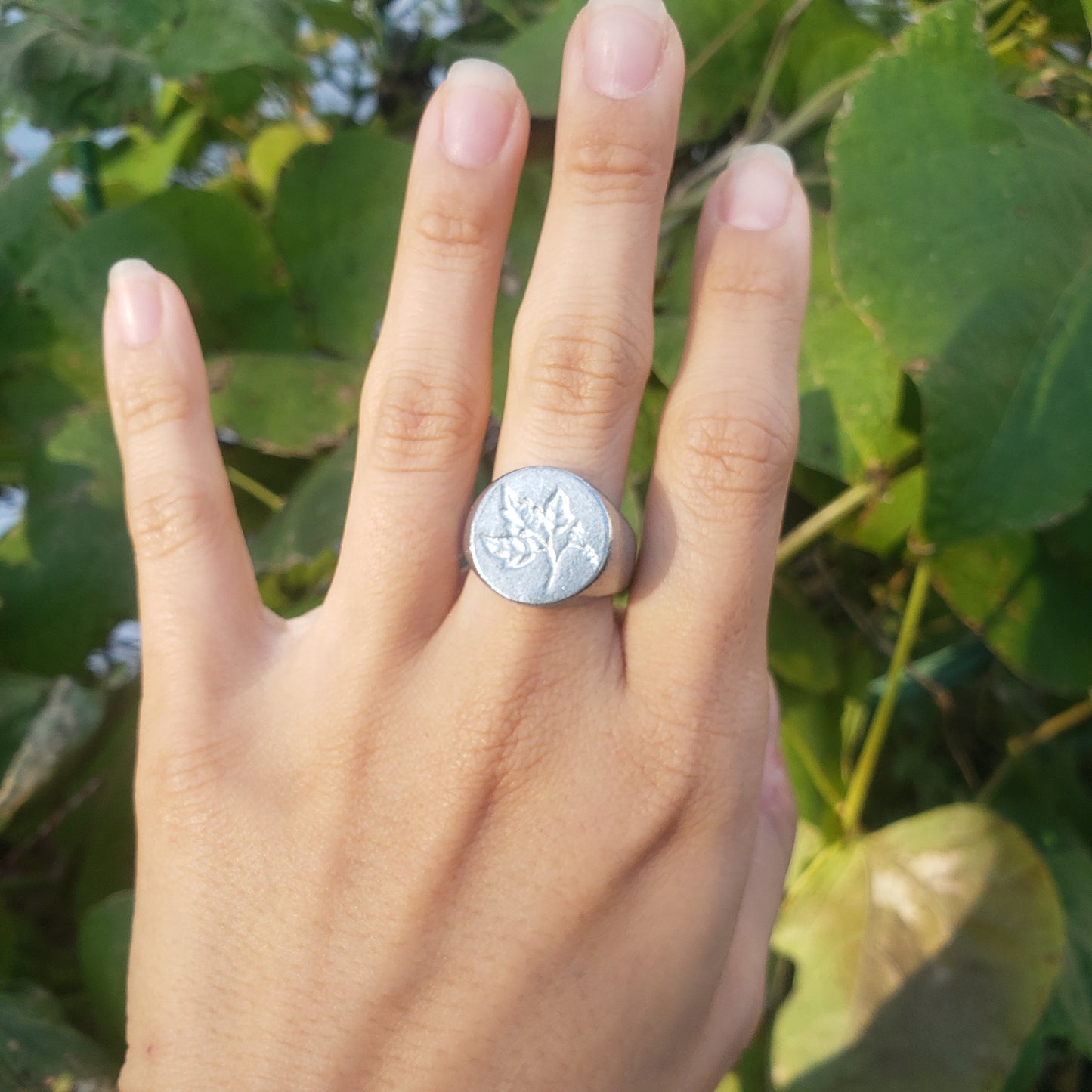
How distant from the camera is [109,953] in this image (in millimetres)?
844

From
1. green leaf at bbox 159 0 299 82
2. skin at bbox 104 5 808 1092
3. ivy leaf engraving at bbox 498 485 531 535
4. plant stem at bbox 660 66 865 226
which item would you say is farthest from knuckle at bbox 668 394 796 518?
green leaf at bbox 159 0 299 82

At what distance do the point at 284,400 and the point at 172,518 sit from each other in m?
0.22

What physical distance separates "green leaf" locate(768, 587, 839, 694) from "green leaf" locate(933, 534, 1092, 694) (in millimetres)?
122

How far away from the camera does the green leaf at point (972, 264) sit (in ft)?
2.13

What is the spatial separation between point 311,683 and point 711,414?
0.34 metres

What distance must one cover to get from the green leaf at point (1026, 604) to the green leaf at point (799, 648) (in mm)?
122

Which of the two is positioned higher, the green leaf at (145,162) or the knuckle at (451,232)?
the knuckle at (451,232)

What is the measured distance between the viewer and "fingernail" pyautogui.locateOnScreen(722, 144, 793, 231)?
2.11ft

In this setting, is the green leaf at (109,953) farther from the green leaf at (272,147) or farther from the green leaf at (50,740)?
the green leaf at (272,147)

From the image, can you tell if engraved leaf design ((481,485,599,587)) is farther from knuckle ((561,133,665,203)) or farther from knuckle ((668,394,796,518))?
knuckle ((561,133,665,203))

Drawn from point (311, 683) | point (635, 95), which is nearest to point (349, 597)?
point (311, 683)

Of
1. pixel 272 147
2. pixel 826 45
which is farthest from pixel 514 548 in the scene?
pixel 272 147

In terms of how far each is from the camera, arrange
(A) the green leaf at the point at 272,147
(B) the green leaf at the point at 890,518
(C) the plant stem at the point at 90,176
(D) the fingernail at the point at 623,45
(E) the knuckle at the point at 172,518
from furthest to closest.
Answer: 1. (A) the green leaf at the point at 272,147
2. (C) the plant stem at the point at 90,176
3. (B) the green leaf at the point at 890,518
4. (E) the knuckle at the point at 172,518
5. (D) the fingernail at the point at 623,45

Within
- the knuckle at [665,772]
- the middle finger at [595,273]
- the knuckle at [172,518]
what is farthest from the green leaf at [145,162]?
the knuckle at [665,772]
